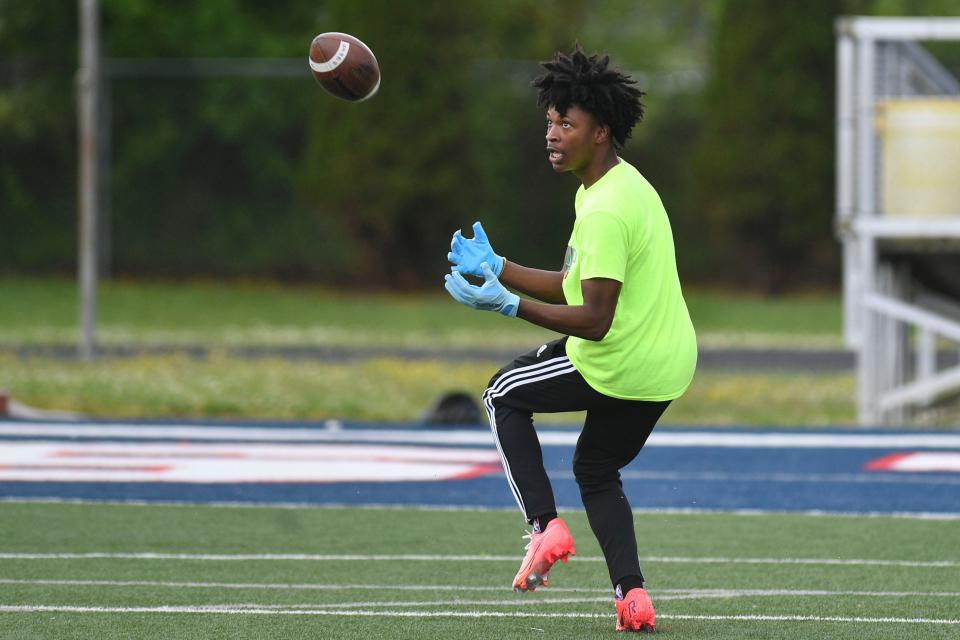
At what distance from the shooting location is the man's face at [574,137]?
570 centimetres

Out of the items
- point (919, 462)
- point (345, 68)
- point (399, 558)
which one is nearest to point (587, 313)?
point (345, 68)

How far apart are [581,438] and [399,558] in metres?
1.95

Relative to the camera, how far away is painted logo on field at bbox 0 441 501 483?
33.4 ft

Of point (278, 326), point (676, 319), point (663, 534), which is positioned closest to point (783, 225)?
point (278, 326)

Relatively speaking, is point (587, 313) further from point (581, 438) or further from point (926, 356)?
point (926, 356)

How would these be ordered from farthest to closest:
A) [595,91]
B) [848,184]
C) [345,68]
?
[848,184]
[345,68]
[595,91]

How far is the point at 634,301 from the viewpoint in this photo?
18.5 ft

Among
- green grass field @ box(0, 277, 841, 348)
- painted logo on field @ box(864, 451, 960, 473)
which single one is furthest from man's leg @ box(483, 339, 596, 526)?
green grass field @ box(0, 277, 841, 348)

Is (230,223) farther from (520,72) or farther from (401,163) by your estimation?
(520,72)

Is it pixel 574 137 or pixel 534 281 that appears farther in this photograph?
pixel 534 281

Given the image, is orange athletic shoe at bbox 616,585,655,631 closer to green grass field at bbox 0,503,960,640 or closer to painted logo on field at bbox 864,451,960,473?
green grass field at bbox 0,503,960,640

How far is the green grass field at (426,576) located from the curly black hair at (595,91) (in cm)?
175

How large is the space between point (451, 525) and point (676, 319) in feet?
10.1

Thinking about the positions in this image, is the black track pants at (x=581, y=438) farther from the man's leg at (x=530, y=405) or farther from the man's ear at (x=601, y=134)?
the man's ear at (x=601, y=134)
